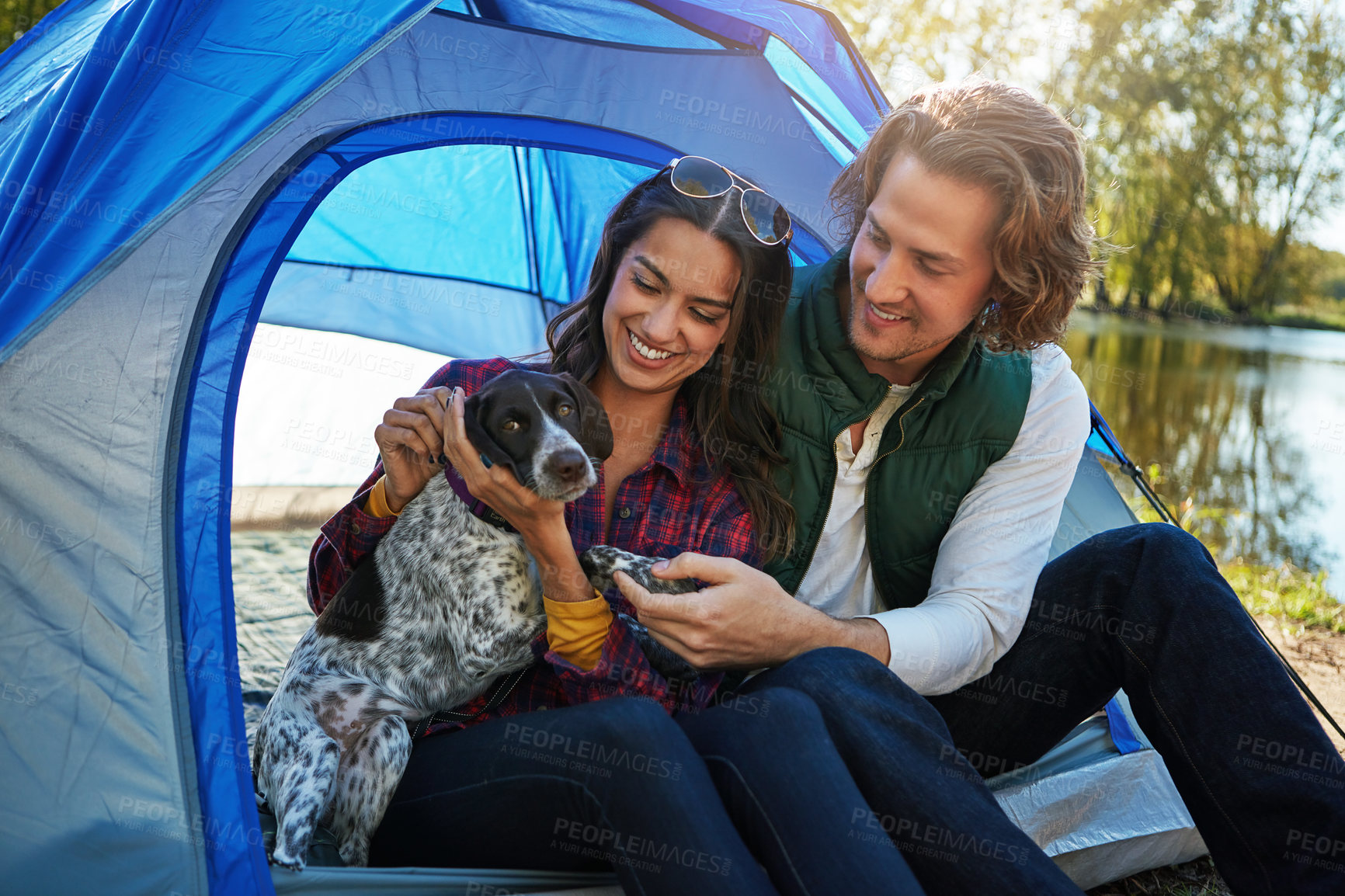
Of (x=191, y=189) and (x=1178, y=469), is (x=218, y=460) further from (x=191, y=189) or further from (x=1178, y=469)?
(x=1178, y=469)

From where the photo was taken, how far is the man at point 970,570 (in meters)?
1.76

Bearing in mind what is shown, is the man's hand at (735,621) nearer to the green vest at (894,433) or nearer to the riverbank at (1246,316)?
the green vest at (894,433)

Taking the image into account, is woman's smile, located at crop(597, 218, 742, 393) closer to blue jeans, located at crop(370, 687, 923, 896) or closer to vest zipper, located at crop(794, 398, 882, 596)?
vest zipper, located at crop(794, 398, 882, 596)

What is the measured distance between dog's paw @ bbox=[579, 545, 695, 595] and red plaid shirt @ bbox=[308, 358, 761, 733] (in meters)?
0.05

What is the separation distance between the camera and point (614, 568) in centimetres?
217

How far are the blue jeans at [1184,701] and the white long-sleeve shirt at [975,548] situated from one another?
0.36ft

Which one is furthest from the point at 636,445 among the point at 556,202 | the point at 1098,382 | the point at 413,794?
the point at 1098,382

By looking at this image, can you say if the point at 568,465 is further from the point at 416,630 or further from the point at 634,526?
the point at 416,630

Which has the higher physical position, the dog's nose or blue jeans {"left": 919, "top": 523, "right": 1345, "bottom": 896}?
the dog's nose

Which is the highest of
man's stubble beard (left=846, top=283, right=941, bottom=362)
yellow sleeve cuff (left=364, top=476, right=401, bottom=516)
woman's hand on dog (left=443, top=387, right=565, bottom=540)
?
man's stubble beard (left=846, top=283, right=941, bottom=362)

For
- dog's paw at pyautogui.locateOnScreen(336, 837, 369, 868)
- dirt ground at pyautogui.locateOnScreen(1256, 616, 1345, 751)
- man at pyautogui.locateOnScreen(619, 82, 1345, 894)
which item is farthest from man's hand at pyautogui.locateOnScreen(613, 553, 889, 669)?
dirt ground at pyautogui.locateOnScreen(1256, 616, 1345, 751)

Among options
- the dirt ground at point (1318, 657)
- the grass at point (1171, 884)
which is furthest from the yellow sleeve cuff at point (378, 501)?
the dirt ground at point (1318, 657)

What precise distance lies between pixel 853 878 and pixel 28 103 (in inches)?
91.5

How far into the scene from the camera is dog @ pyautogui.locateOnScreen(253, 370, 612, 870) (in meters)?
1.92
